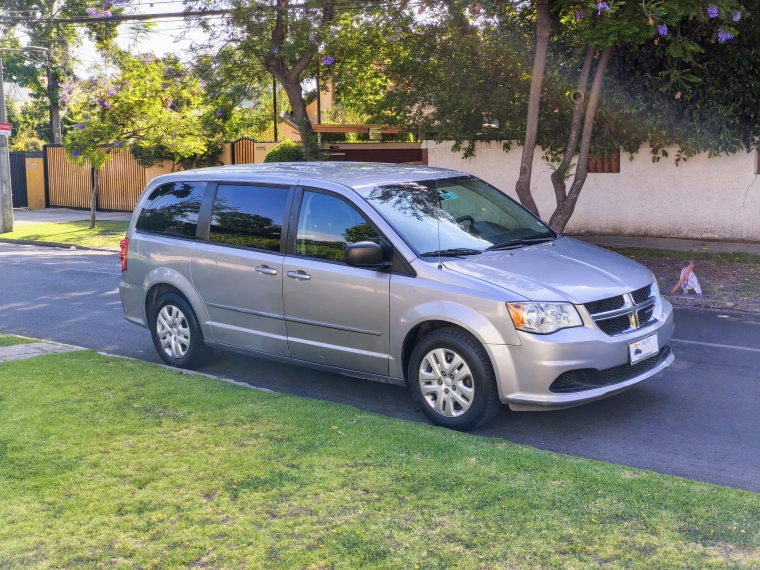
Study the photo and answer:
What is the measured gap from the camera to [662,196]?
53.2ft

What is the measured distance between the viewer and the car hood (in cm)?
553

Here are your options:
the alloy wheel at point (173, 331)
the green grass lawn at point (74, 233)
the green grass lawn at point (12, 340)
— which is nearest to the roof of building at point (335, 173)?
the alloy wheel at point (173, 331)

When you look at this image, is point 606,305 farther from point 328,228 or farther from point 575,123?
point 575,123

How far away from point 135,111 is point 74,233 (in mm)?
3665

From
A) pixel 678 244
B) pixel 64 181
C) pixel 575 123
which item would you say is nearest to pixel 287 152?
pixel 575 123

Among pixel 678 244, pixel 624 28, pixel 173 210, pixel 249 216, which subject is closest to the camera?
pixel 249 216

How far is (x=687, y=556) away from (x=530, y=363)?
1934 millimetres

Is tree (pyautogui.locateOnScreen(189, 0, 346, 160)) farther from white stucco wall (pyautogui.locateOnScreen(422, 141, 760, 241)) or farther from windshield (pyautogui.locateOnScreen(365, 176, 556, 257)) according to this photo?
windshield (pyautogui.locateOnScreen(365, 176, 556, 257))

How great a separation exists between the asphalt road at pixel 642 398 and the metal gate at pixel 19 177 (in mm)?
23152

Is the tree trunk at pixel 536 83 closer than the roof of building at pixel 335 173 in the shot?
No

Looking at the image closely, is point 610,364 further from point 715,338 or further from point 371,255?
point 715,338

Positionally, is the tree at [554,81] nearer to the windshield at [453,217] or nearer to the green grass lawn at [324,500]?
the windshield at [453,217]

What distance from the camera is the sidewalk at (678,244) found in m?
14.4

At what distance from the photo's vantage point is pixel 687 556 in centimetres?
362
